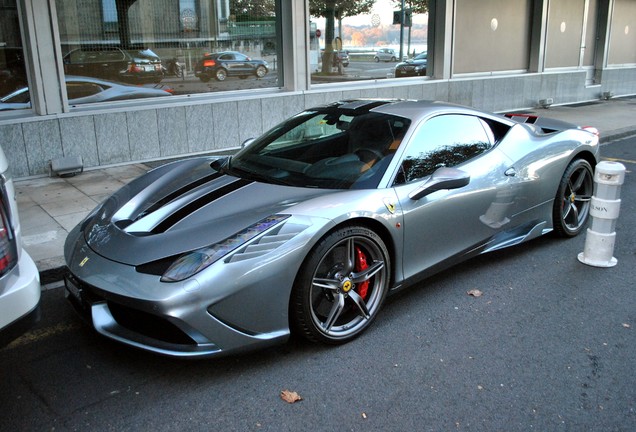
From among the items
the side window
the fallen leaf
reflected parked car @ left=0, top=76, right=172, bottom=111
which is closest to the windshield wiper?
the side window

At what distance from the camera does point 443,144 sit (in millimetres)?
4332

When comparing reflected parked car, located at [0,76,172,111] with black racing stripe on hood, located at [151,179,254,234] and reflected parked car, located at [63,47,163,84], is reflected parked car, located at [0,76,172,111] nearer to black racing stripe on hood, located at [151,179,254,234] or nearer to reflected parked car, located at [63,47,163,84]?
reflected parked car, located at [63,47,163,84]

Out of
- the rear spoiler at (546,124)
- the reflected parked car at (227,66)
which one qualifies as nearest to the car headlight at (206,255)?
the rear spoiler at (546,124)

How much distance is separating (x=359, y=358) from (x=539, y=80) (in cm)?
1374

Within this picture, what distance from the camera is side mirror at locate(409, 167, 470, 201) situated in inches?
152

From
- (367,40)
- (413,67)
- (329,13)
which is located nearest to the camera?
(329,13)

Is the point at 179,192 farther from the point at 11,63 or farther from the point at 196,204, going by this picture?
the point at 11,63

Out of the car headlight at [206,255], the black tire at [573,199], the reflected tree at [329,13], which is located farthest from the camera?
the reflected tree at [329,13]

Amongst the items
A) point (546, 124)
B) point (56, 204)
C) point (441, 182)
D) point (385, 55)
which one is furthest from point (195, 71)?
point (441, 182)

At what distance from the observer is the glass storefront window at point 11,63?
25.2ft

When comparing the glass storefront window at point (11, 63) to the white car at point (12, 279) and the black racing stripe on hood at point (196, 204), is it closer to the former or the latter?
the black racing stripe on hood at point (196, 204)

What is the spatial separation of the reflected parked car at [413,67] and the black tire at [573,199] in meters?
7.74

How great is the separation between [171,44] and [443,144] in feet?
21.4

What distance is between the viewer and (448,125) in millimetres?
4438
